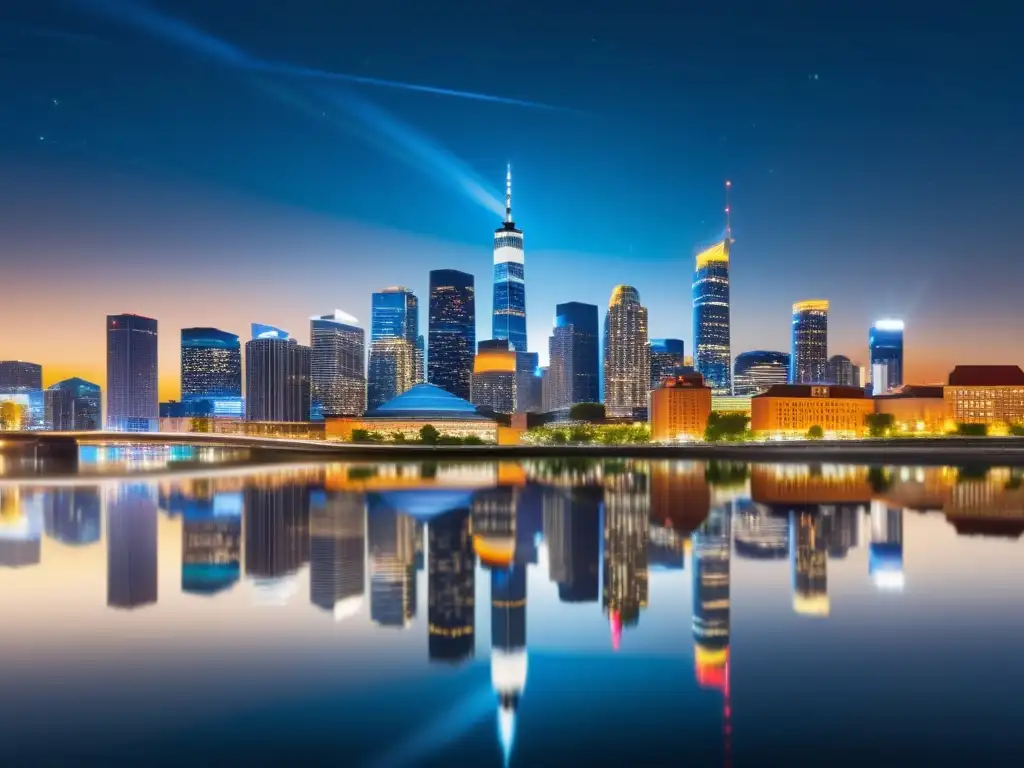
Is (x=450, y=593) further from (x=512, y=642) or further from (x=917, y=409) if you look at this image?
(x=917, y=409)

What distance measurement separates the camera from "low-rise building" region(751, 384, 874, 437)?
132625mm

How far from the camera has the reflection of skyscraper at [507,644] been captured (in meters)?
8.82

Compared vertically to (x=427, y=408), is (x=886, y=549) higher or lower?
lower

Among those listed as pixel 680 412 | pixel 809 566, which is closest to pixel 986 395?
pixel 680 412

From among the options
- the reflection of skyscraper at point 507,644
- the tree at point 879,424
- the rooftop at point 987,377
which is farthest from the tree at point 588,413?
the reflection of skyscraper at point 507,644

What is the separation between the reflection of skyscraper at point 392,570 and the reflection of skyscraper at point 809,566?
7.96m

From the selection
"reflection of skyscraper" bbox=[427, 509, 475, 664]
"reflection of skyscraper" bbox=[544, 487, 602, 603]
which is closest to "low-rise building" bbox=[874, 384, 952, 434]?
"reflection of skyscraper" bbox=[544, 487, 602, 603]

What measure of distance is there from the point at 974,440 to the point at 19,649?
364 ft

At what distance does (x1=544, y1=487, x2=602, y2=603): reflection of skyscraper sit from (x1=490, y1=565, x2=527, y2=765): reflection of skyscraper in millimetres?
1034

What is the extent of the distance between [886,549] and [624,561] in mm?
8478

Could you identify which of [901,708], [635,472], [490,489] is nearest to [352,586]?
[901,708]

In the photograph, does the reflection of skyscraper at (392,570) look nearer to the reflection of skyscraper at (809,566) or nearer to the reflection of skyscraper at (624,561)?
the reflection of skyscraper at (624,561)

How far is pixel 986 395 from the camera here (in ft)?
418

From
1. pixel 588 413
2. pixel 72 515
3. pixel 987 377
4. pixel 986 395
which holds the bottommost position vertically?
pixel 588 413
